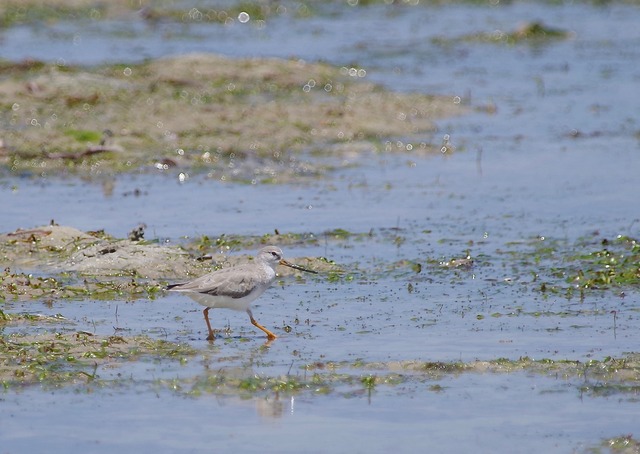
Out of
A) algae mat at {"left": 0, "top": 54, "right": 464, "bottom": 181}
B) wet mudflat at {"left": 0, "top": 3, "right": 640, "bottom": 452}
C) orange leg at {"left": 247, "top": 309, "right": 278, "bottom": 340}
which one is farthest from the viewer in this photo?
algae mat at {"left": 0, "top": 54, "right": 464, "bottom": 181}

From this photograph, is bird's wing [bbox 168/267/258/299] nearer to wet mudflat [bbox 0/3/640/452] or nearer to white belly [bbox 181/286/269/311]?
white belly [bbox 181/286/269/311]

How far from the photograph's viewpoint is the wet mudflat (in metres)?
9.98

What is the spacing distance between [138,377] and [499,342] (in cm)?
329

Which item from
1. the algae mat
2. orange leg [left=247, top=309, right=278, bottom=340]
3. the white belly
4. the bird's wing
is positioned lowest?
orange leg [left=247, top=309, right=278, bottom=340]

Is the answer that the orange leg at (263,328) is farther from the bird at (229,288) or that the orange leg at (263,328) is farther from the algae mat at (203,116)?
the algae mat at (203,116)

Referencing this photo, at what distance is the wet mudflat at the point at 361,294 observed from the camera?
32.7 ft

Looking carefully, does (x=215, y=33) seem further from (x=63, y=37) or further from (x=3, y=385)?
(x=3, y=385)

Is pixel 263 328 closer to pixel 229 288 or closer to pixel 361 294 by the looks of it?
pixel 229 288

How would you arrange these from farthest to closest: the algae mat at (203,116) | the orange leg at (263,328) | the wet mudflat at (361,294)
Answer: the algae mat at (203,116)
the orange leg at (263,328)
the wet mudflat at (361,294)

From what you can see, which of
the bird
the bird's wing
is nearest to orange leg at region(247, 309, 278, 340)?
the bird

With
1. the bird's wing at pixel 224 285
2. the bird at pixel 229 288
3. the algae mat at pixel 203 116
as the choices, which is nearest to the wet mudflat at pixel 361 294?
the algae mat at pixel 203 116

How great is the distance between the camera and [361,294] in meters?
14.1

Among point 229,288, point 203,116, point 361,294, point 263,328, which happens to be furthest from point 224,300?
point 203,116

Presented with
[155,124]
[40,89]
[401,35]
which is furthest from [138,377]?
[401,35]
